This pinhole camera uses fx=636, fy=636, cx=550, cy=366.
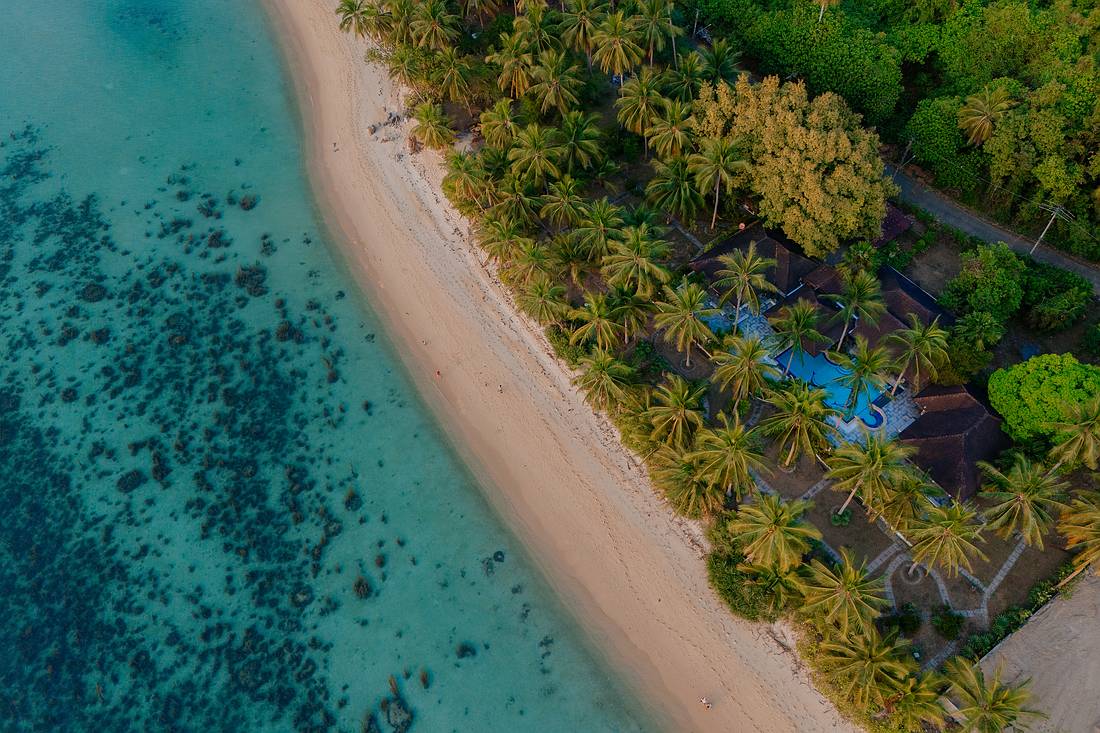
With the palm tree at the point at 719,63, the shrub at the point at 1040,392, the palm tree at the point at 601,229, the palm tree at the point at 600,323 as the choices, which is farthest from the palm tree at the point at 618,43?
the shrub at the point at 1040,392

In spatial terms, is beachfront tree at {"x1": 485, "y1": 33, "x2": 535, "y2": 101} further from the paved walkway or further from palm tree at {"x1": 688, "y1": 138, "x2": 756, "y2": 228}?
the paved walkway

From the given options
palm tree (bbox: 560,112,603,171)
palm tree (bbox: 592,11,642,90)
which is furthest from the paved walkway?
palm tree (bbox: 560,112,603,171)

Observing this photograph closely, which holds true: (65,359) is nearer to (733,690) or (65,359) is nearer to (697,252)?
(697,252)

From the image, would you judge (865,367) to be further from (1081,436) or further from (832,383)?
(1081,436)

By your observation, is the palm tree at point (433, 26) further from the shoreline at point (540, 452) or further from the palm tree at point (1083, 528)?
the palm tree at point (1083, 528)

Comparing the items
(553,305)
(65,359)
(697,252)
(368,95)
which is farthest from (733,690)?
(368,95)

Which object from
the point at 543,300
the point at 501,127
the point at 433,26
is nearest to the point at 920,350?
the point at 543,300
